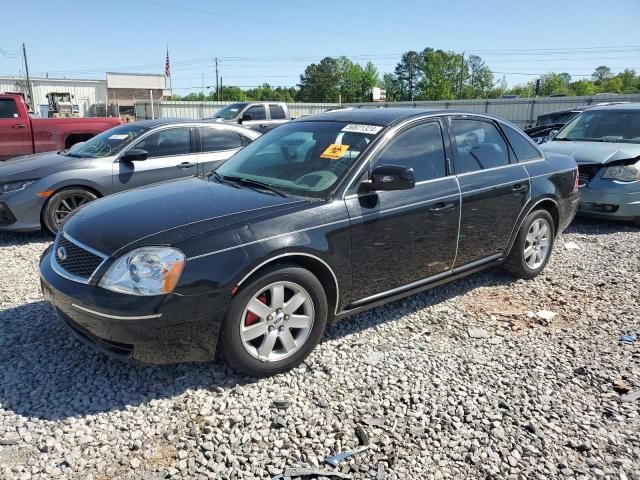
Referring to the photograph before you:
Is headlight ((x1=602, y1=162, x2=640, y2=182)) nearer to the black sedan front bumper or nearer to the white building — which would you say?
the black sedan front bumper

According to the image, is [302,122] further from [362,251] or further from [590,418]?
[590,418]

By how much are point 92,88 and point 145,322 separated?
59.5 m

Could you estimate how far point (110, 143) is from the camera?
7.00 meters

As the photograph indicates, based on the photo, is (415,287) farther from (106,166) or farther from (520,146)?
(106,166)

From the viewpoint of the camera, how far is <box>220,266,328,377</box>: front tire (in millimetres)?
3096

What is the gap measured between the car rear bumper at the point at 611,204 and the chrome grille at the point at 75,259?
270 inches

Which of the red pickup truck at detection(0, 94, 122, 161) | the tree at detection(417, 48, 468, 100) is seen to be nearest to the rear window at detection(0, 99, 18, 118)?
the red pickup truck at detection(0, 94, 122, 161)

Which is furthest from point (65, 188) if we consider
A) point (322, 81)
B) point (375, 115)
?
point (322, 81)

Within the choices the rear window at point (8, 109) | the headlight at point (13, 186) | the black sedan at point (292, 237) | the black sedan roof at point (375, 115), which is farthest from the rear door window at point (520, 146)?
the rear window at point (8, 109)

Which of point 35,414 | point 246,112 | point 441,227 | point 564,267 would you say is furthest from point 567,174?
point 246,112

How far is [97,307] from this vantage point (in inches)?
114

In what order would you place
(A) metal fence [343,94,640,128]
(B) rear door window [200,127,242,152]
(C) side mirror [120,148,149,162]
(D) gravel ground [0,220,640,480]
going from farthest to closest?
1. (A) metal fence [343,94,640,128]
2. (B) rear door window [200,127,242,152]
3. (C) side mirror [120,148,149,162]
4. (D) gravel ground [0,220,640,480]

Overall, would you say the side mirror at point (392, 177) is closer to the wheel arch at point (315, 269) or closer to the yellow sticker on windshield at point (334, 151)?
the yellow sticker on windshield at point (334, 151)

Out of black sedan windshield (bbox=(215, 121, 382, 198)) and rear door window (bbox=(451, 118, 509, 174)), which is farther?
rear door window (bbox=(451, 118, 509, 174))
